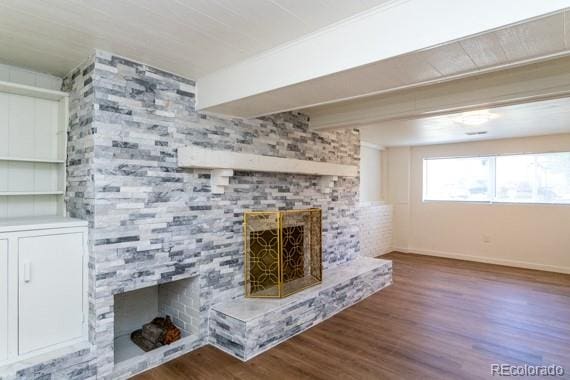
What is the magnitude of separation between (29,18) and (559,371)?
4319 millimetres

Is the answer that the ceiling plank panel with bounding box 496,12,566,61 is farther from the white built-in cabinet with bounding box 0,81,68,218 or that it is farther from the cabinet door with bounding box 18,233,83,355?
the white built-in cabinet with bounding box 0,81,68,218

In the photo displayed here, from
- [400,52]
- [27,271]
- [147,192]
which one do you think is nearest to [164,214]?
[147,192]

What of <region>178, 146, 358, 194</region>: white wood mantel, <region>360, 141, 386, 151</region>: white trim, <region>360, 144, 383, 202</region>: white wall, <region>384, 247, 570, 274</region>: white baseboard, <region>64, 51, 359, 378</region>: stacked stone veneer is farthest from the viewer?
<region>360, 144, 383, 202</region>: white wall

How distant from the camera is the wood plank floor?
2451mm

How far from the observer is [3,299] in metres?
2.03

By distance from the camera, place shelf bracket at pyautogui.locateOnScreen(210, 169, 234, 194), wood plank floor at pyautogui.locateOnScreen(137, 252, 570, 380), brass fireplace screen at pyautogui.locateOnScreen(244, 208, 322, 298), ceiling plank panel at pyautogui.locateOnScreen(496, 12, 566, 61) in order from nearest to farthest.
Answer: ceiling plank panel at pyautogui.locateOnScreen(496, 12, 566, 61), wood plank floor at pyautogui.locateOnScreen(137, 252, 570, 380), shelf bracket at pyautogui.locateOnScreen(210, 169, 234, 194), brass fireplace screen at pyautogui.locateOnScreen(244, 208, 322, 298)

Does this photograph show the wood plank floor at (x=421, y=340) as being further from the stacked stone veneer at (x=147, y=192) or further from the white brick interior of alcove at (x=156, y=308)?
the stacked stone veneer at (x=147, y=192)

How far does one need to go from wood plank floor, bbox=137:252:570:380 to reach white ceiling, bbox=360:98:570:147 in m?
2.27

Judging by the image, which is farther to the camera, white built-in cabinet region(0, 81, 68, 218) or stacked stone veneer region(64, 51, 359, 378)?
white built-in cabinet region(0, 81, 68, 218)

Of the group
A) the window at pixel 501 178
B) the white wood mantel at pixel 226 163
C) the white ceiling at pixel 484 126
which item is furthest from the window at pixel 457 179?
the white wood mantel at pixel 226 163

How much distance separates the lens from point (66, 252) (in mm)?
2273

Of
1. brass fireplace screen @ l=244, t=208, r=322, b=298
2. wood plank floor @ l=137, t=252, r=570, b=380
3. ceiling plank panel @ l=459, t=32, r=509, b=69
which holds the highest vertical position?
ceiling plank panel @ l=459, t=32, r=509, b=69

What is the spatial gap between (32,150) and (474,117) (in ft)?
15.3

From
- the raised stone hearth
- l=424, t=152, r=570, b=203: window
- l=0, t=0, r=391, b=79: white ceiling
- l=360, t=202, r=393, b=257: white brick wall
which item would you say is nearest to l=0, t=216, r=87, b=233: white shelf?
l=0, t=0, r=391, b=79: white ceiling
